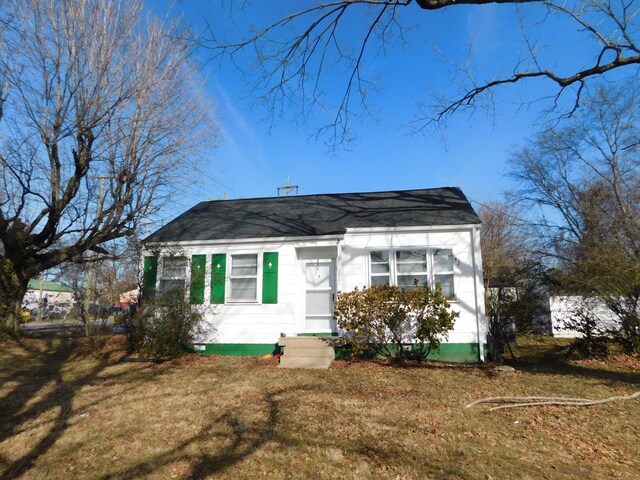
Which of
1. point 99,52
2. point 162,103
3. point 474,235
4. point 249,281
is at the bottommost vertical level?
point 249,281

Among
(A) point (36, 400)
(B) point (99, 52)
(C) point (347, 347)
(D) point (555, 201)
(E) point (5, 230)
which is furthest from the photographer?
(D) point (555, 201)

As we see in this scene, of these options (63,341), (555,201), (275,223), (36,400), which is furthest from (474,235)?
(555,201)

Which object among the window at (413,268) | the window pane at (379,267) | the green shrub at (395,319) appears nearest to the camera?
the green shrub at (395,319)

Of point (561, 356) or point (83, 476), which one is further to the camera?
point (561, 356)

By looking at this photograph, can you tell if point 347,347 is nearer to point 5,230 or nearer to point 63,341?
point 63,341

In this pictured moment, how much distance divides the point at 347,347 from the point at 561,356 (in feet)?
17.9

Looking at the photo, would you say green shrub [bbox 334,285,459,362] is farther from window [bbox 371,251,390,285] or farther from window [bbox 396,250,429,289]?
window [bbox 371,251,390,285]

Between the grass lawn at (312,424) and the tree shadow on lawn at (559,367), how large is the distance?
7 centimetres

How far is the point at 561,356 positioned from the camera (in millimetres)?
9961

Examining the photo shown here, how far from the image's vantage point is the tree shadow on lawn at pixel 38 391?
462 centimetres

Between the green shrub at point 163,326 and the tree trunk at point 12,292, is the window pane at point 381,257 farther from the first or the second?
the tree trunk at point 12,292

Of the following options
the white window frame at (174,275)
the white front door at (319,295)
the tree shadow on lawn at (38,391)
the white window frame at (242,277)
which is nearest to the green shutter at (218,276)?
the white window frame at (242,277)

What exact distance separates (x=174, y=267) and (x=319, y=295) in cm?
399

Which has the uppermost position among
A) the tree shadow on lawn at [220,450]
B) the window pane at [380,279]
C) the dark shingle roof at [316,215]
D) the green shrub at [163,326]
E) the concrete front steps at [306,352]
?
the dark shingle roof at [316,215]
